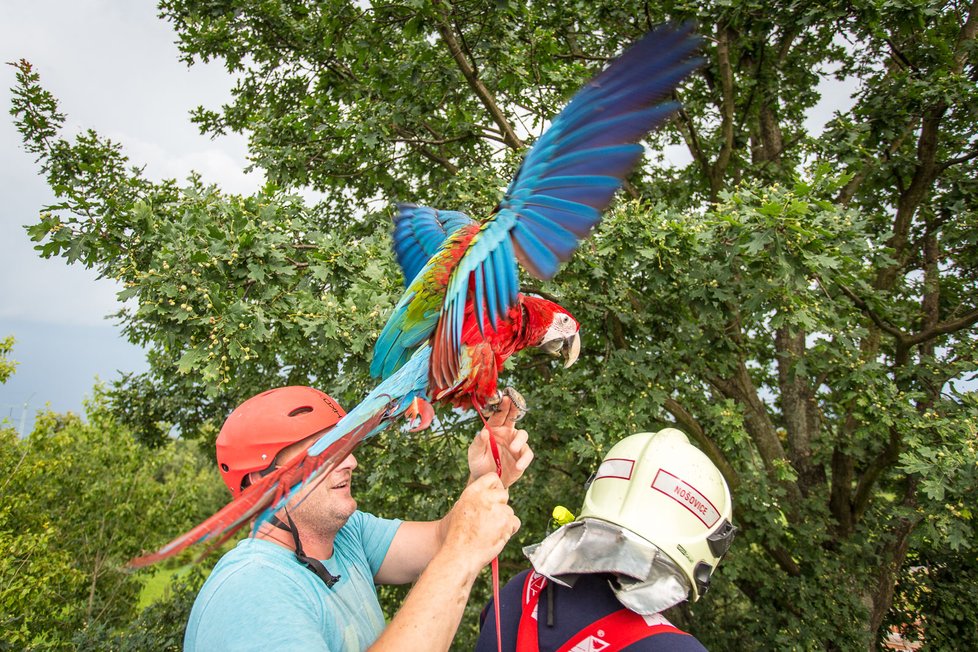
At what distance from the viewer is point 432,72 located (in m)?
5.75

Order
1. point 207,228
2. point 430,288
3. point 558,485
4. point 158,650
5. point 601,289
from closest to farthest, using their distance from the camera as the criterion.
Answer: point 430,288, point 207,228, point 601,289, point 158,650, point 558,485

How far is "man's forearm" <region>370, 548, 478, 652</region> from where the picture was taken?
1389 mm

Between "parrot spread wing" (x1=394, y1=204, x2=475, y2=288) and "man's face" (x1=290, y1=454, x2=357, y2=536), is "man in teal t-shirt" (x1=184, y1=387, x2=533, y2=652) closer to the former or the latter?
"man's face" (x1=290, y1=454, x2=357, y2=536)

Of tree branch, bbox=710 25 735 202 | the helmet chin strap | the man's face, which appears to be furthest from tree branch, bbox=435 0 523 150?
the helmet chin strap

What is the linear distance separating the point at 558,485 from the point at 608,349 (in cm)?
229

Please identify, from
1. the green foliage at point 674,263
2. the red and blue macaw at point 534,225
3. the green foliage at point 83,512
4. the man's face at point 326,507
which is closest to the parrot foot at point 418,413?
the red and blue macaw at point 534,225

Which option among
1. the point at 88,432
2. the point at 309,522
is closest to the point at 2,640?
the point at 88,432

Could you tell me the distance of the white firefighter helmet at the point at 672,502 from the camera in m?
1.79

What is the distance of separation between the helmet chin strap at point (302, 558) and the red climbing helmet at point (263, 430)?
0.17 m

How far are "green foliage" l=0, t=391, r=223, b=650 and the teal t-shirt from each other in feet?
26.6

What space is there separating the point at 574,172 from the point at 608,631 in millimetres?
1310

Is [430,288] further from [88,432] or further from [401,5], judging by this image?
[88,432]

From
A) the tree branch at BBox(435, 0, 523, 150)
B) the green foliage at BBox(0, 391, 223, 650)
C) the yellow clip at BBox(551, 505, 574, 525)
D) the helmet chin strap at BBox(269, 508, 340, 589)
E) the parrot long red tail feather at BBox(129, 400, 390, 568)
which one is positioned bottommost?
the green foliage at BBox(0, 391, 223, 650)

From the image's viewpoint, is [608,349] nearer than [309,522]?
No
